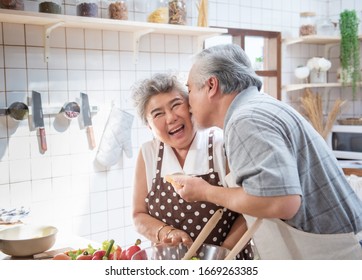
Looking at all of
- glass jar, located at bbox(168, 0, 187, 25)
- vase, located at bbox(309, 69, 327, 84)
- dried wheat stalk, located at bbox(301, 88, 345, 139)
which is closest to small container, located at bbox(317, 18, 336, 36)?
vase, located at bbox(309, 69, 327, 84)

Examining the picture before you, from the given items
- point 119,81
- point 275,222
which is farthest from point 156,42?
point 275,222

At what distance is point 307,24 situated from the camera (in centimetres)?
318

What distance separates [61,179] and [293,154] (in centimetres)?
145

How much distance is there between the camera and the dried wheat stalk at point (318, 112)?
10.4 feet

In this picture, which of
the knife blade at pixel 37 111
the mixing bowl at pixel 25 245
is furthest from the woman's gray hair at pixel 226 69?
the knife blade at pixel 37 111

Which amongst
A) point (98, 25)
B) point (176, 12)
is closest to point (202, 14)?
point (176, 12)

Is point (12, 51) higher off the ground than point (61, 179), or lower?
higher

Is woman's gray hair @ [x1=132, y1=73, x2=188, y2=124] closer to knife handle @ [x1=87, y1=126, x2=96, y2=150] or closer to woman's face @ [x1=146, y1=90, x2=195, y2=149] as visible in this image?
woman's face @ [x1=146, y1=90, x2=195, y2=149]

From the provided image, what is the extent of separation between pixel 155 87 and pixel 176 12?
102 centimetres

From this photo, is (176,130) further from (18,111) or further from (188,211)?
(18,111)

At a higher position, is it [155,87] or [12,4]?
[12,4]

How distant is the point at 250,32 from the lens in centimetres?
309
